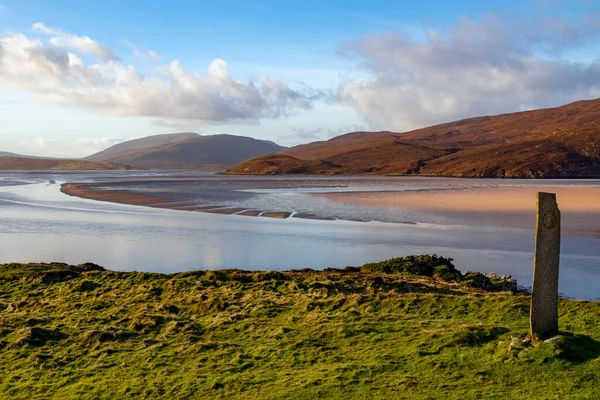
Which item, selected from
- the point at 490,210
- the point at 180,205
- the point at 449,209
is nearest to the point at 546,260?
the point at 490,210

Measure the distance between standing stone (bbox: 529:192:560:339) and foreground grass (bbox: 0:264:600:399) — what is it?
684mm

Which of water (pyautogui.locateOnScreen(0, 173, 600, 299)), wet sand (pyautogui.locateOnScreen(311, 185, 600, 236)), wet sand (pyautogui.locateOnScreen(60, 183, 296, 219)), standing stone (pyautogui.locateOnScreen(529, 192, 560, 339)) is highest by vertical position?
standing stone (pyautogui.locateOnScreen(529, 192, 560, 339))

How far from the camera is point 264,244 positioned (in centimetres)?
3114

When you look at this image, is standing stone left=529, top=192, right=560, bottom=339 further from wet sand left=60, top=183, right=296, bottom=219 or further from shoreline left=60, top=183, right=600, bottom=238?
wet sand left=60, top=183, right=296, bottom=219

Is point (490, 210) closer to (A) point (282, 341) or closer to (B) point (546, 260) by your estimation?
(B) point (546, 260)

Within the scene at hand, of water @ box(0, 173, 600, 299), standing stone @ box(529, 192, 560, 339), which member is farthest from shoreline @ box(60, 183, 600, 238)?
standing stone @ box(529, 192, 560, 339)

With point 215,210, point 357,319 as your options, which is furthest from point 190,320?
point 215,210

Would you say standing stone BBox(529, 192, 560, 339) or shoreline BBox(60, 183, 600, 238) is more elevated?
standing stone BBox(529, 192, 560, 339)

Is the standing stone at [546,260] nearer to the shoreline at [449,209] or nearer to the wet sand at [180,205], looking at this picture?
the shoreline at [449,209]

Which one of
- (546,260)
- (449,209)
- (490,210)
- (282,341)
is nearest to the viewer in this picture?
(546,260)

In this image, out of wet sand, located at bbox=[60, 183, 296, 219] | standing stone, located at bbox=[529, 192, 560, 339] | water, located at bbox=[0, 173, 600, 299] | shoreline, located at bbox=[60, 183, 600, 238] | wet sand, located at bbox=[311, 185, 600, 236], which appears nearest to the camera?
standing stone, located at bbox=[529, 192, 560, 339]

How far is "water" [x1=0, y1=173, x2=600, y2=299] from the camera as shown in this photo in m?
25.5

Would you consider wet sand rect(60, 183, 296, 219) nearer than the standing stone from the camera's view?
No

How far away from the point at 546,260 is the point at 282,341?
609cm
